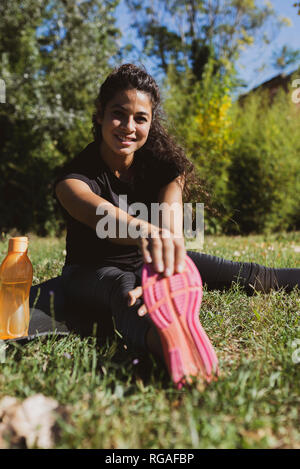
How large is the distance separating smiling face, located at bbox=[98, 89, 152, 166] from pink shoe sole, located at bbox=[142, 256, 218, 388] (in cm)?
86

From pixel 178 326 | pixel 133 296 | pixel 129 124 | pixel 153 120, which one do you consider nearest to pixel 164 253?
pixel 178 326

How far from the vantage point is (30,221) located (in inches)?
272

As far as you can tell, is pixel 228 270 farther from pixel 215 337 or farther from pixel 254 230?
pixel 254 230

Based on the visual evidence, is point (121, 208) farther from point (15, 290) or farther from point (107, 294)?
point (15, 290)

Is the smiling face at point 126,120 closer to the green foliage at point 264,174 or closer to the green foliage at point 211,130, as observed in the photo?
the green foliage at point 211,130

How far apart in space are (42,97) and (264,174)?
13.7ft

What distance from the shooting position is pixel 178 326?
1.09 metres

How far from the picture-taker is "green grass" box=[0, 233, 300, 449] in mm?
836

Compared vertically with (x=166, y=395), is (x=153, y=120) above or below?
above

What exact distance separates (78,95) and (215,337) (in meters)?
6.51

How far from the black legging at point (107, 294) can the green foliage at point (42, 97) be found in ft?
17.1

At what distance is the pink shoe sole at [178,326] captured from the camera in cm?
106

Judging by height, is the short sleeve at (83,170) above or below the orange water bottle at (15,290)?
above

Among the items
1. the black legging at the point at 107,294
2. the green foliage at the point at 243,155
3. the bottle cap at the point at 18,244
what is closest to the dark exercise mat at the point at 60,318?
the black legging at the point at 107,294
